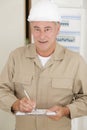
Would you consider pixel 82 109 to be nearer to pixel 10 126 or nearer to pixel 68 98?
pixel 68 98

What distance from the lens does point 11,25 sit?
2221 mm

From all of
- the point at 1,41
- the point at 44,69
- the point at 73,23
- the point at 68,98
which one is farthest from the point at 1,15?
the point at 68,98

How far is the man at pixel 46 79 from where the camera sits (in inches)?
65.5

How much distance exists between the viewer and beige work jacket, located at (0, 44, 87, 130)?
5.58 ft

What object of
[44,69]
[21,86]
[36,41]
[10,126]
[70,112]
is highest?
[36,41]

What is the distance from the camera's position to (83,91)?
1.70m

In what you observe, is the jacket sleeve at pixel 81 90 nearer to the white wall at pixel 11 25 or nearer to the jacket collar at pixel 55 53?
the jacket collar at pixel 55 53

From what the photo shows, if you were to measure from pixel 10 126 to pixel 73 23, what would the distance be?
0.99m

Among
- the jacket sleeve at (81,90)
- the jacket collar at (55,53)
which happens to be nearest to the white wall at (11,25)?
the jacket collar at (55,53)

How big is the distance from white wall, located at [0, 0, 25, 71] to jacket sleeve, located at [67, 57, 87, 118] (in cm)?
69

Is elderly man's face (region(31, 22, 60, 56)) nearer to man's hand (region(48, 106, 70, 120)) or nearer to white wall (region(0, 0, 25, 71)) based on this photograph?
man's hand (region(48, 106, 70, 120))

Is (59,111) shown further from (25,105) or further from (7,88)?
(7,88)

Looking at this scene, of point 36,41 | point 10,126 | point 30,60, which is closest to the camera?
point 36,41

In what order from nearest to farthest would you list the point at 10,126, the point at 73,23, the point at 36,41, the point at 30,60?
the point at 36,41, the point at 30,60, the point at 73,23, the point at 10,126
